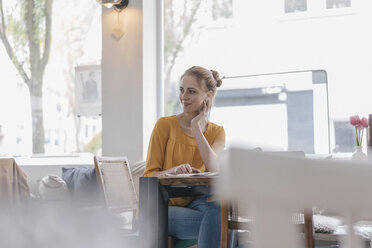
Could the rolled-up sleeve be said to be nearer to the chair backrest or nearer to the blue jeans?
the blue jeans

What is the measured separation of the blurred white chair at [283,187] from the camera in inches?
14.9

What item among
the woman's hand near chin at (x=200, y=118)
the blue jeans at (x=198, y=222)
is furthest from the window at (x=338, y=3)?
the blue jeans at (x=198, y=222)

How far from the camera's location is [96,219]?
3686 millimetres

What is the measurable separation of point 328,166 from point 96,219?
3.42 metres

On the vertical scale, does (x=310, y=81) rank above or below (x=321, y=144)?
above

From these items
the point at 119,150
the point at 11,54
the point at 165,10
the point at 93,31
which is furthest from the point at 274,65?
the point at 11,54

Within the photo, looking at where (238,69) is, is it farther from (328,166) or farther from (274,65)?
(328,166)

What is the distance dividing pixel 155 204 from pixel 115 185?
128 cm

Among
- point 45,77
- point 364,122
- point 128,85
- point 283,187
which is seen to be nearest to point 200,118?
point 364,122

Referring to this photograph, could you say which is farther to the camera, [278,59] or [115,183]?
[278,59]

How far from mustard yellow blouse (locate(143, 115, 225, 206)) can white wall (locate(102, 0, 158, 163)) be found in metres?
1.59

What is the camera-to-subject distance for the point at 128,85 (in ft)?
15.8

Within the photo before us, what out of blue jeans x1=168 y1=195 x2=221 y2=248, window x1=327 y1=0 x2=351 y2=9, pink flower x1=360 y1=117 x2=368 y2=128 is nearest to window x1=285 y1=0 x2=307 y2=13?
window x1=327 y1=0 x2=351 y2=9

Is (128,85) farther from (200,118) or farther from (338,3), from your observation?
(338,3)
